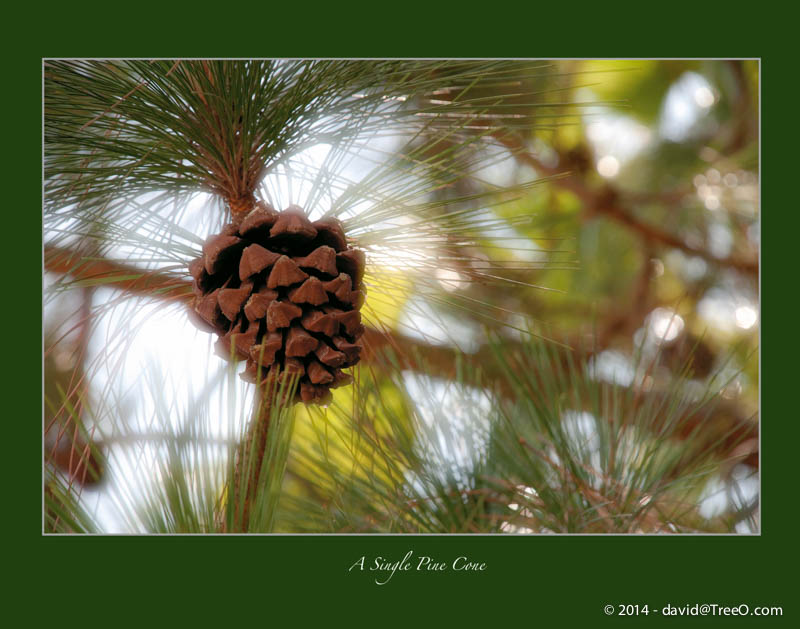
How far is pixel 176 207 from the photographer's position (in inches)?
21.1

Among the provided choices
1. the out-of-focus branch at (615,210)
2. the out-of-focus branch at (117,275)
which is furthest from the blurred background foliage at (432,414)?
the out-of-focus branch at (615,210)

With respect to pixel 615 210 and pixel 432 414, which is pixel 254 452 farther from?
pixel 615 210

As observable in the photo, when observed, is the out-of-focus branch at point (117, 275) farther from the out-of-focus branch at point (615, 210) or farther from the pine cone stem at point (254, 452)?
the out-of-focus branch at point (615, 210)

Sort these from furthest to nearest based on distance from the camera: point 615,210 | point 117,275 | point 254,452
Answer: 1. point 615,210
2. point 117,275
3. point 254,452

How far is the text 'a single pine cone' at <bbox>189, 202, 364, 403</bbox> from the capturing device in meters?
0.40

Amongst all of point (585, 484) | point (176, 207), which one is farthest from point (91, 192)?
point (585, 484)

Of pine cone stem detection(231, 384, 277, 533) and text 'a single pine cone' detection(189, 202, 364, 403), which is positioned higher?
text 'a single pine cone' detection(189, 202, 364, 403)

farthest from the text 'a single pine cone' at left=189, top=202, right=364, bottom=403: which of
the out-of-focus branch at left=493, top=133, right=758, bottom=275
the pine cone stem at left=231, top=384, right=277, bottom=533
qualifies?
the out-of-focus branch at left=493, top=133, right=758, bottom=275

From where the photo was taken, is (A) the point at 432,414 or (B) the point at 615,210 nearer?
(A) the point at 432,414

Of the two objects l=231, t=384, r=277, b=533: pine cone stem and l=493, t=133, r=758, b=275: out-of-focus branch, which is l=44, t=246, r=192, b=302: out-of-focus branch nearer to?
l=231, t=384, r=277, b=533: pine cone stem

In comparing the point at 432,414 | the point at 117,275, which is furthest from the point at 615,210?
the point at 117,275

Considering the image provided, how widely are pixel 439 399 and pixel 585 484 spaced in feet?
0.43

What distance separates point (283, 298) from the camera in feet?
1.34
